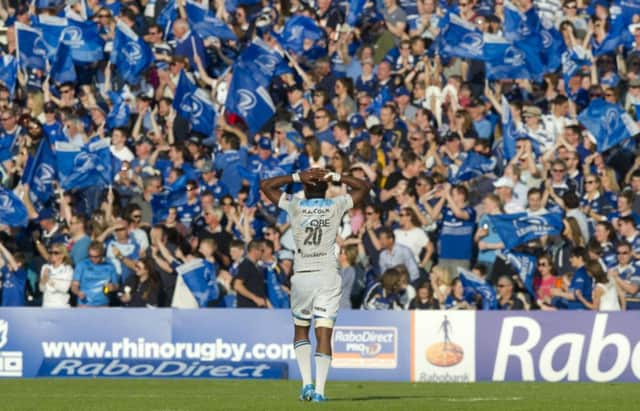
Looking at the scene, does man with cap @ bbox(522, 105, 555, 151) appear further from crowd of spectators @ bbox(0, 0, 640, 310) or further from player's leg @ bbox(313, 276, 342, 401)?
player's leg @ bbox(313, 276, 342, 401)

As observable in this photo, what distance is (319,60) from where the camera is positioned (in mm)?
29078

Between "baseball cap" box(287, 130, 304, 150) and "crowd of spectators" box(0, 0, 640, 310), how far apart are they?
→ 0.08 feet

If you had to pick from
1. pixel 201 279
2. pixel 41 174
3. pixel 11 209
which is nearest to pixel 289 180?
pixel 201 279

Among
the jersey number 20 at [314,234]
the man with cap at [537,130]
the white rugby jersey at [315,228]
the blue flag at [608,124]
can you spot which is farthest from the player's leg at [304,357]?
the blue flag at [608,124]

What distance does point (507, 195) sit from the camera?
84.5 ft

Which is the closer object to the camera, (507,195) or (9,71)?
(507,195)

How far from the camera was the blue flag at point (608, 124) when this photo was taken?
1061 inches

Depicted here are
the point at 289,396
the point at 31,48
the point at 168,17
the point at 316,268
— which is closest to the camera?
the point at 316,268

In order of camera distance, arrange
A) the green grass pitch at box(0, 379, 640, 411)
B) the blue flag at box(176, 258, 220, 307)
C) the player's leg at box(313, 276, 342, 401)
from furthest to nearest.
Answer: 1. the blue flag at box(176, 258, 220, 307)
2. the player's leg at box(313, 276, 342, 401)
3. the green grass pitch at box(0, 379, 640, 411)

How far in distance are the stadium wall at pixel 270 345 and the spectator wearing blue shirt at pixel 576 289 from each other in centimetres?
51

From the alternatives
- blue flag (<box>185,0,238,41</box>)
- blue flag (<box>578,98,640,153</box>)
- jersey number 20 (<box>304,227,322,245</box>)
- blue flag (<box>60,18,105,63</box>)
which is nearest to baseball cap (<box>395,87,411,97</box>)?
blue flag (<box>578,98,640,153</box>)

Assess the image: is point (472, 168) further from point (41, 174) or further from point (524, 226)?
point (41, 174)

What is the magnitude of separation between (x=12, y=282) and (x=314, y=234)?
10.9 meters

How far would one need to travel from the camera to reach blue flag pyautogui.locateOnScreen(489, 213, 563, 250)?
2508 centimetres
